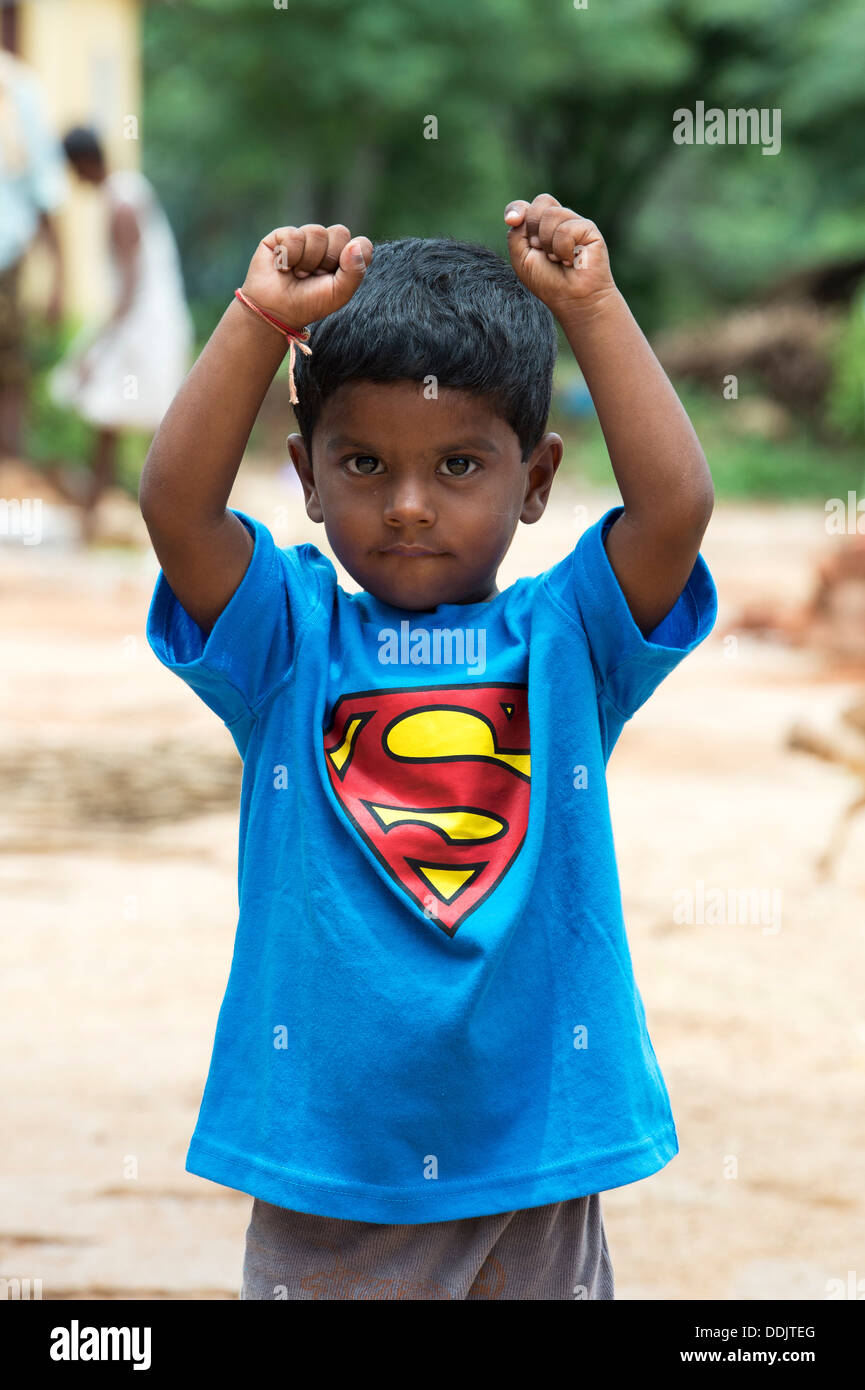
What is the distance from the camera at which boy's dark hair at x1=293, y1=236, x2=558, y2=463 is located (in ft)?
4.92

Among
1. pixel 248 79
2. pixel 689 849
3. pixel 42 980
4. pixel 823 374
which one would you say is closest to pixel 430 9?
pixel 248 79

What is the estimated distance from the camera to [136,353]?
9570 millimetres

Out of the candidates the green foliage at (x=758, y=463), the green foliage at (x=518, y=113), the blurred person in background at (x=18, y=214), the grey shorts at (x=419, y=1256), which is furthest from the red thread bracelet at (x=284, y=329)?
the green foliage at (x=758, y=463)

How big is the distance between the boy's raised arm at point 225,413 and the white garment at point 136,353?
319 inches

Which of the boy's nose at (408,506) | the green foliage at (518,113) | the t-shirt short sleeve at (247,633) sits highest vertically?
the green foliage at (518,113)

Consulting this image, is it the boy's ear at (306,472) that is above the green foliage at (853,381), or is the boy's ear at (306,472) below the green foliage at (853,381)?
below

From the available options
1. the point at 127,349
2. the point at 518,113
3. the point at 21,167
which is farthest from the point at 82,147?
the point at 518,113

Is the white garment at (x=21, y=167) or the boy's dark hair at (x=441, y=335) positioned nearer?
the boy's dark hair at (x=441, y=335)

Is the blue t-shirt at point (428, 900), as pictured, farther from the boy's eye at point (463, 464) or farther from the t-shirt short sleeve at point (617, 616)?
the boy's eye at point (463, 464)

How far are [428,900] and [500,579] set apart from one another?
23.8 feet

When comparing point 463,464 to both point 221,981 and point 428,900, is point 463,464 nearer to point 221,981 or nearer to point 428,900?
point 428,900

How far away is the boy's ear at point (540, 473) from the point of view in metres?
1.64

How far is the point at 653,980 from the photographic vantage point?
3607 mm

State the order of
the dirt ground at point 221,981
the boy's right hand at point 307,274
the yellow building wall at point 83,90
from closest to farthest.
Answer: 1. the boy's right hand at point 307,274
2. the dirt ground at point 221,981
3. the yellow building wall at point 83,90
